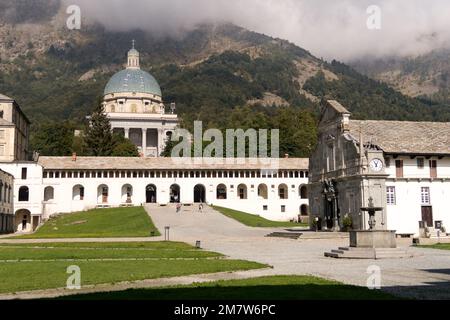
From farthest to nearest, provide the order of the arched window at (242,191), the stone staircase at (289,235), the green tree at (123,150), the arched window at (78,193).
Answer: the green tree at (123,150)
the arched window at (242,191)
the arched window at (78,193)
the stone staircase at (289,235)

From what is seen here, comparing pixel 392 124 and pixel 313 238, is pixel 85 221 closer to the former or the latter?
pixel 313 238

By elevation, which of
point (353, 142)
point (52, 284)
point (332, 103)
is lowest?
point (52, 284)

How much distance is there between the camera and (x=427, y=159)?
190 feet

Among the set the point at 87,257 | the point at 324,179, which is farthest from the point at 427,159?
the point at 87,257

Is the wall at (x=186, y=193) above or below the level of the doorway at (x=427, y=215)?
above

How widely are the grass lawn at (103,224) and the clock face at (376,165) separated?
21.6m

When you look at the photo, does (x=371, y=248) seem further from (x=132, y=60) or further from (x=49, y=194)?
(x=132, y=60)

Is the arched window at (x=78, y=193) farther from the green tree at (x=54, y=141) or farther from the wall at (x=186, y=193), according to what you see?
the green tree at (x=54, y=141)

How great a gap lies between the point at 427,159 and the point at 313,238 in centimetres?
1697

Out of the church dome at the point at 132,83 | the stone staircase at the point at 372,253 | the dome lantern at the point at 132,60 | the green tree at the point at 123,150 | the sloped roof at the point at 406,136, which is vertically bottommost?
the stone staircase at the point at 372,253

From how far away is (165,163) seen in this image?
95.0m

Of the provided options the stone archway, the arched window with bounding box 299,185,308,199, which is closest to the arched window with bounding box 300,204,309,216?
the arched window with bounding box 299,185,308,199

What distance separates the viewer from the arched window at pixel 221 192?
3841 inches

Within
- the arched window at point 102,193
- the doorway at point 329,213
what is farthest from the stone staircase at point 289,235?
the arched window at point 102,193
